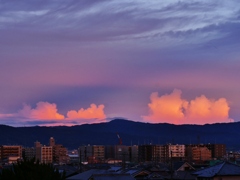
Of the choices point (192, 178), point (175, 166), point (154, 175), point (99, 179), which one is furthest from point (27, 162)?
point (175, 166)

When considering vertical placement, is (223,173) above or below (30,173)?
below

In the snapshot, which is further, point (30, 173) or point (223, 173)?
point (223, 173)

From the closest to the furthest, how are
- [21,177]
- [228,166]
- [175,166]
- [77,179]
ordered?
1. [21,177]
2. [228,166]
3. [77,179]
4. [175,166]

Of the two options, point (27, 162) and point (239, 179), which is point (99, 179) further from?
point (239, 179)

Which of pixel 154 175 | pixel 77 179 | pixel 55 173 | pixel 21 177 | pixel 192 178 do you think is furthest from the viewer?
pixel 154 175

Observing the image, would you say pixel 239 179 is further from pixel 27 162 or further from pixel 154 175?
pixel 154 175

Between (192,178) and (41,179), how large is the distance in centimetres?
2097

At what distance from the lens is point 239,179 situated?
48438 millimetres

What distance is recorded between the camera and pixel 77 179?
5378 cm

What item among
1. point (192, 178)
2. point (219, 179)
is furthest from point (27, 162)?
point (192, 178)

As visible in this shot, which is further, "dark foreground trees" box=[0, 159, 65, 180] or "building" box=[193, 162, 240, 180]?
"building" box=[193, 162, 240, 180]

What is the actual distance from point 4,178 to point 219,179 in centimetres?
1493

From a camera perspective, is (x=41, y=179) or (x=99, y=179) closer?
(x=41, y=179)

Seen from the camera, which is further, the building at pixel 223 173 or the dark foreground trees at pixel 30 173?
the building at pixel 223 173
